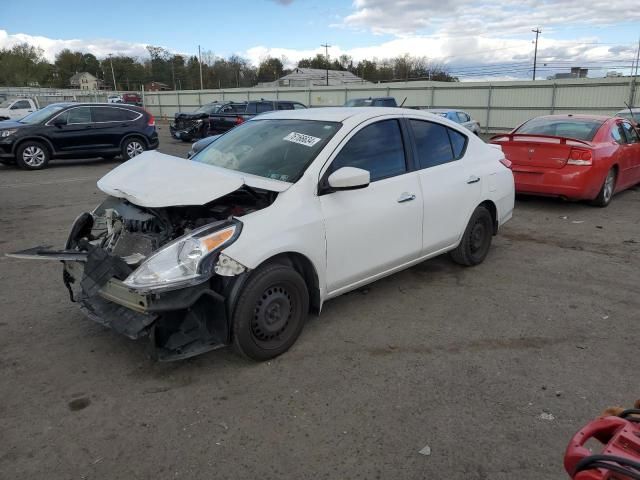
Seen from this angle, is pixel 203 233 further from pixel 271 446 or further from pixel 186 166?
pixel 271 446

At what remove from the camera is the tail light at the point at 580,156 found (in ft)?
26.1

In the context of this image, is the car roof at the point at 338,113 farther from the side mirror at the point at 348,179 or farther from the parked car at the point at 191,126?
the parked car at the point at 191,126

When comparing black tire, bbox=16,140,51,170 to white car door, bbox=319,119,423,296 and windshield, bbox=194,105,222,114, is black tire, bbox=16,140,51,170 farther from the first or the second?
white car door, bbox=319,119,423,296

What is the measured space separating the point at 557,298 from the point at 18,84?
9013 centimetres

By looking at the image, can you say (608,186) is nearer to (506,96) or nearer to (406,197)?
(406,197)

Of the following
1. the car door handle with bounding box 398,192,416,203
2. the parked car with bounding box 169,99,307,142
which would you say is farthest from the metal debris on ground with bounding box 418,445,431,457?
the parked car with bounding box 169,99,307,142

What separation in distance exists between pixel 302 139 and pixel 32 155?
11822mm

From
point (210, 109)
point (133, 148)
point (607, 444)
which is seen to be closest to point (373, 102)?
point (210, 109)

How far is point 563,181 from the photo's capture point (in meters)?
8.05

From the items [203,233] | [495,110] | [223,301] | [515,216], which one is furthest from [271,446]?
[495,110]

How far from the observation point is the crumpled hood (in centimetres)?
338

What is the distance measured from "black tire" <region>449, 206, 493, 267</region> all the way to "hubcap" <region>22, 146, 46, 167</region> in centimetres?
1206

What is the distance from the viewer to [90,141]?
45.7ft

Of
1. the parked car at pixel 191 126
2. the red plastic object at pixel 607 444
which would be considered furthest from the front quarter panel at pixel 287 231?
the parked car at pixel 191 126
